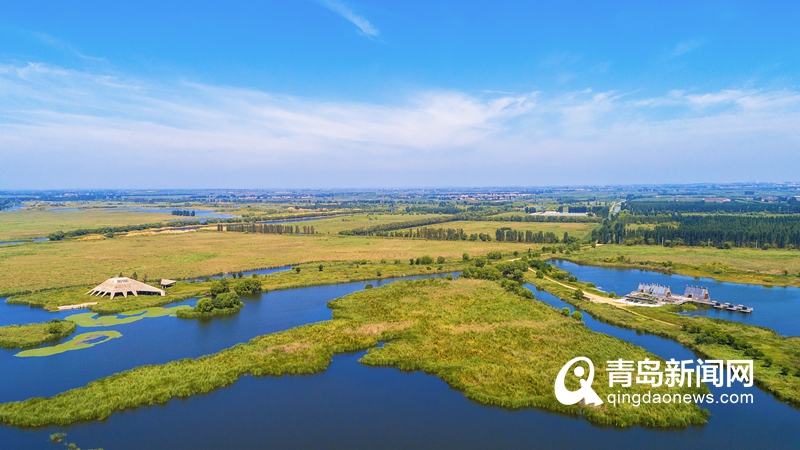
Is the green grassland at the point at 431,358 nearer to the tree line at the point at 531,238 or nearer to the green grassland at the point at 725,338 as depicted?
the green grassland at the point at 725,338

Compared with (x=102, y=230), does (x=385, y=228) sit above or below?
below

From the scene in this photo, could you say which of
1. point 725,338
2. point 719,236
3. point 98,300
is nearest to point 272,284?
point 98,300

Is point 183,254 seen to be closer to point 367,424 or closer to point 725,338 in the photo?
point 367,424

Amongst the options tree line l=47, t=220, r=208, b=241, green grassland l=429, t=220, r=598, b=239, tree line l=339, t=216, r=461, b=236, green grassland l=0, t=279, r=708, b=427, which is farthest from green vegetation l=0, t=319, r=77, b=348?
green grassland l=429, t=220, r=598, b=239

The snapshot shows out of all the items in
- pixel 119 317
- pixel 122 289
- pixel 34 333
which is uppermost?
pixel 122 289

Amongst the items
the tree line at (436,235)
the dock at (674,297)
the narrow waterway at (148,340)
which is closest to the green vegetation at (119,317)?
the narrow waterway at (148,340)

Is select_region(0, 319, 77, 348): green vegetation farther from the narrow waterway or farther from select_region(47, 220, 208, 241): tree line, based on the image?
select_region(47, 220, 208, 241): tree line

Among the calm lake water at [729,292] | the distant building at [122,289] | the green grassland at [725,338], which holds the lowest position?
the calm lake water at [729,292]
